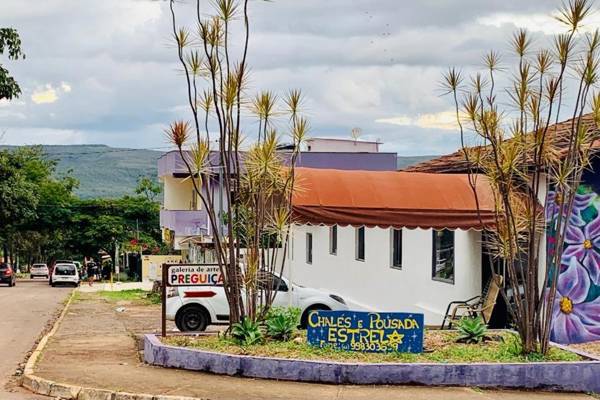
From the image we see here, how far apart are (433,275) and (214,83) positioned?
25.4 feet

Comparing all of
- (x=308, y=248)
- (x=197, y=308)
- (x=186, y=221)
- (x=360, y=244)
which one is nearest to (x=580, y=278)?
(x=197, y=308)

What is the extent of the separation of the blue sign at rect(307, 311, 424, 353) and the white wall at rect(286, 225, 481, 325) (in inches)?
114

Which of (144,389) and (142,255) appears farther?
(142,255)

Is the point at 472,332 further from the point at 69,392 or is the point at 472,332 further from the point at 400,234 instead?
the point at 400,234

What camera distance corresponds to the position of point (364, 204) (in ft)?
50.2

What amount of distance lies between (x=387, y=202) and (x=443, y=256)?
3.98m

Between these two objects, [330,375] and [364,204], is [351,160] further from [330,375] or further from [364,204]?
[330,375]

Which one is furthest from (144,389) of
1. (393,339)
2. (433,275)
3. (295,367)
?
(433,275)

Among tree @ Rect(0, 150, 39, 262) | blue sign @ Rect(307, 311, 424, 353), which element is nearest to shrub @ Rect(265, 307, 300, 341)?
blue sign @ Rect(307, 311, 424, 353)

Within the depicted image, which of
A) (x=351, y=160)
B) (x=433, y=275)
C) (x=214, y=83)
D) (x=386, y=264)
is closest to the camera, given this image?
(x=214, y=83)

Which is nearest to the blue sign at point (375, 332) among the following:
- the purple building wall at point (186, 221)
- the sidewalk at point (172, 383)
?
the sidewalk at point (172, 383)

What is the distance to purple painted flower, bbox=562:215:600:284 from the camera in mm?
14711

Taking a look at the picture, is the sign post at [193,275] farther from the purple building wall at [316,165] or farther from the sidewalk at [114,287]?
the sidewalk at [114,287]

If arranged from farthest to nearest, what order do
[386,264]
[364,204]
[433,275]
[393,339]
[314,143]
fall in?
1. [314,143]
2. [386,264]
3. [433,275]
4. [364,204]
5. [393,339]
